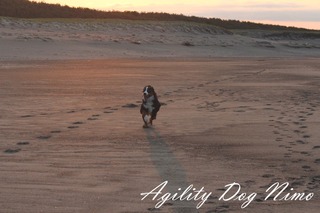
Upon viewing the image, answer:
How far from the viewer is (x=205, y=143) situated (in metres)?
7.76

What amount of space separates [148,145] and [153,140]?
322 mm

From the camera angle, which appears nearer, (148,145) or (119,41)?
(148,145)

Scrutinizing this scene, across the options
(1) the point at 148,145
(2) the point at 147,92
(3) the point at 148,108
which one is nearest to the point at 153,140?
(1) the point at 148,145

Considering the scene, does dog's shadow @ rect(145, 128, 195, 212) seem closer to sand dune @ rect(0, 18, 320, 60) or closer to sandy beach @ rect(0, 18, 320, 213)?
sandy beach @ rect(0, 18, 320, 213)

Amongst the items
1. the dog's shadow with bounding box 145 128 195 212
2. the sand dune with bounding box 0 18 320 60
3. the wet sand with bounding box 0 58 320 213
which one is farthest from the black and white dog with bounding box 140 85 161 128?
the sand dune with bounding box 0 18 320 60

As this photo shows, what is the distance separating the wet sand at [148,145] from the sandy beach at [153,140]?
0.04 ft

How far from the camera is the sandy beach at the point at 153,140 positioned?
17.5 ft

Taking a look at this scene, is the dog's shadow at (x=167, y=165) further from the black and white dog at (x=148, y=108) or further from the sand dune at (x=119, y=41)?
the sand dune at (x=119, y=41)

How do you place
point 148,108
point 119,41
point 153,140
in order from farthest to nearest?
point 119,41
point 148,108
point 153,140

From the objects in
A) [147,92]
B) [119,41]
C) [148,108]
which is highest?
[147,92]

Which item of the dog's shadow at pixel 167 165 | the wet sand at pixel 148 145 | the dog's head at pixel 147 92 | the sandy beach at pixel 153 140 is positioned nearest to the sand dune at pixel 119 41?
the sandy beach at pixel 153 140

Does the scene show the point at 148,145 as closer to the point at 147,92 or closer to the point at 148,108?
the point at 148,108

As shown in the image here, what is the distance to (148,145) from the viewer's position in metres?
7.65

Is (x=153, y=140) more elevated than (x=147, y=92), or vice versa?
(x=147, y=92)
